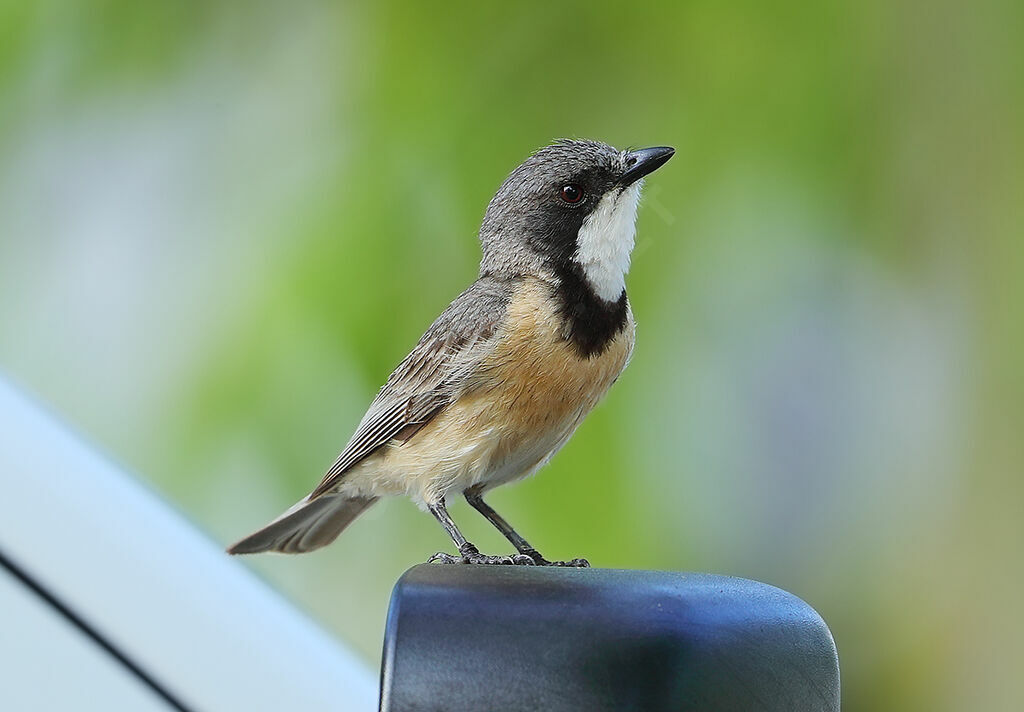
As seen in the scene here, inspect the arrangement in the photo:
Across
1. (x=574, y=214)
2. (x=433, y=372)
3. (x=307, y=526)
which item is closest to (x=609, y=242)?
(x=574, y=214)

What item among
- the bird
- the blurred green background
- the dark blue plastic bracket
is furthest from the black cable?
the blurred green background

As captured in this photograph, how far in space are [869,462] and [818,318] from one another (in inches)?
14.8

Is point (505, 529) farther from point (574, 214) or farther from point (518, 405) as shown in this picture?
point (574, 214)

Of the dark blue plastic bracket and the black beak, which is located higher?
the black beak

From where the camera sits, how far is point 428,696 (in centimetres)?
110

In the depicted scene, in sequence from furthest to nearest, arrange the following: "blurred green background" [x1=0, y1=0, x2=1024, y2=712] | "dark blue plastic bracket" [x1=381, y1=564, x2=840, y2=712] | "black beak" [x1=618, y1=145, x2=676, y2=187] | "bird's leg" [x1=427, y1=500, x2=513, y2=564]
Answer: "blurred green background" [x1=0, y1=0, x2=1024, y2=712] → "black beak" [x1=618, y1=145, x2=676, y2=187] → "bird's leg" [x1=427, y1=500, x2=513, y2=564] → "dark blue plastic bracket" [x1=381, y1=564, x2=840, y2=712]

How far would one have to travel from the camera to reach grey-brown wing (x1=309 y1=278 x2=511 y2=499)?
2.36 m

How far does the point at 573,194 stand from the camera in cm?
242

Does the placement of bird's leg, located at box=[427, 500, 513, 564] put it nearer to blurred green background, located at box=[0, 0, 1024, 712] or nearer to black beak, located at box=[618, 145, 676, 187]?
blurred green background, located at box=[0, 0, 1024, 712]

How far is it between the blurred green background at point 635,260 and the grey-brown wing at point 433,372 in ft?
0.80

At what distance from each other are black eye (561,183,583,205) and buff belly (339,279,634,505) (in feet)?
0.54

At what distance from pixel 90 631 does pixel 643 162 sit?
1.28m

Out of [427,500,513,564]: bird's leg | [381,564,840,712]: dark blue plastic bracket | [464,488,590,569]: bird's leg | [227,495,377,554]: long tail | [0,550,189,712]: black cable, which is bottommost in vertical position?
[227,495,377,554]: long tail

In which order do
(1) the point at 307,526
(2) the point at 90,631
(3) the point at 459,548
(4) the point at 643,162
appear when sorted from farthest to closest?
(1) the point at 307,526, (4) the point at 643,162, (3) the point at 459,548, (2) the point at 90,631
